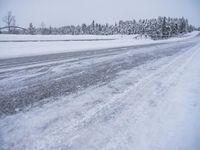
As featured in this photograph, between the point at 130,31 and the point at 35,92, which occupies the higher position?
the point at 130,31

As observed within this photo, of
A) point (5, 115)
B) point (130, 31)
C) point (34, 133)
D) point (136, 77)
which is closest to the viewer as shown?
point (34, 133)

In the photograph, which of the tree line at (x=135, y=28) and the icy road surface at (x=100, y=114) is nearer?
the icy road surface at (x=100, y=114)

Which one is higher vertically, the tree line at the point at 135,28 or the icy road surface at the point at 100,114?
the tree line at the point at 135,28

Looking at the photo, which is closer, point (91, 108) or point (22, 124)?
point (22, 124)

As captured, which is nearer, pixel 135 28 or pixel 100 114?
pixel 100 114

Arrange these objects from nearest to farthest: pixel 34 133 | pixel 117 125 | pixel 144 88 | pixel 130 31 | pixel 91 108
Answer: pixel 34 133
pixel 117 125
pixel 91 108
pixel 144 88
pixel 130 31

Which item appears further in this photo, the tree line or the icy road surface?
the tree line

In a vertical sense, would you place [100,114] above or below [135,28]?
below

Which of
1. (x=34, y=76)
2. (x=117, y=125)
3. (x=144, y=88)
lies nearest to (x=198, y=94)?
(x=144, y=88)

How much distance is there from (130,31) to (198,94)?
10768 cm

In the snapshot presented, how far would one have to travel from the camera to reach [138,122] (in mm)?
3422

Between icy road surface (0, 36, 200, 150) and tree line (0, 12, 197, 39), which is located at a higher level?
tree line (0, 12, 197, 39)

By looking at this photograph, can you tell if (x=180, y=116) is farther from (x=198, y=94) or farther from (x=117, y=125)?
(x=198, y=94)

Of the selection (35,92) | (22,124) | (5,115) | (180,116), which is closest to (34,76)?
(35,92)
